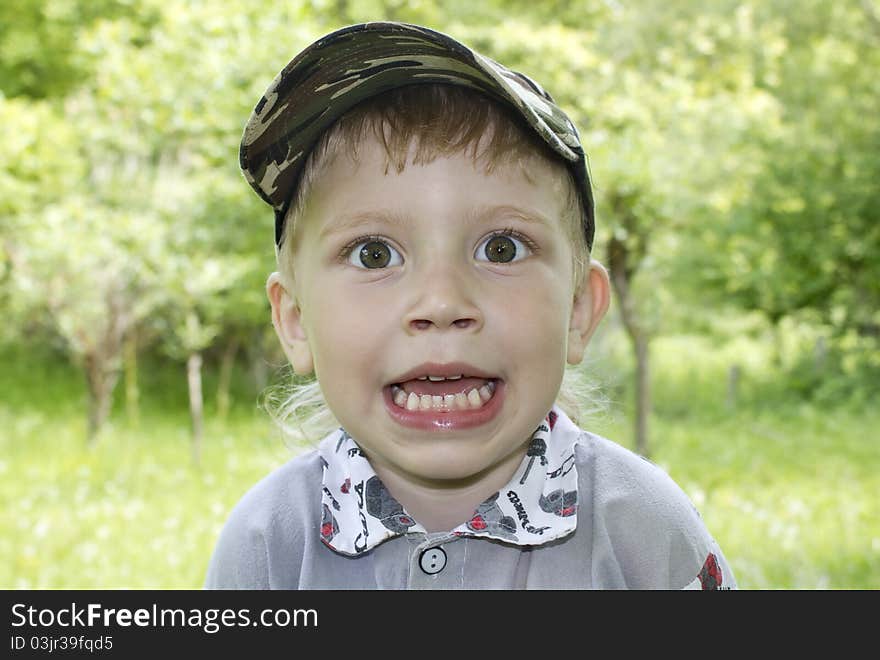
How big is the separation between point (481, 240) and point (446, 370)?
0.62 feet

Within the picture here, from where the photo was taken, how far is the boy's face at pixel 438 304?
127cm

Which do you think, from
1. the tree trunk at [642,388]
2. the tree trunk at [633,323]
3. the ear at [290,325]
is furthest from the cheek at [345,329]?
the tree trunk at [642,388]

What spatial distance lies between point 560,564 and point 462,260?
497 mm

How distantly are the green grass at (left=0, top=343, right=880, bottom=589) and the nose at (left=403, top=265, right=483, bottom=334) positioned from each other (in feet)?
2.61

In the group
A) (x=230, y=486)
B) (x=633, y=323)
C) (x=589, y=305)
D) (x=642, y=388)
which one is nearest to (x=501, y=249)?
(x=589, y=305)

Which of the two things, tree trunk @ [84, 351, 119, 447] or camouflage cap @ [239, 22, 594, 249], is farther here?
tree trunk @ [84, 351, 119, 447]

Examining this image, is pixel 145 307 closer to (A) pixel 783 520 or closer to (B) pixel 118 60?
(B) pixel 118 60

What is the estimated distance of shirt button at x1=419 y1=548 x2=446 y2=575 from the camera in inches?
54.7

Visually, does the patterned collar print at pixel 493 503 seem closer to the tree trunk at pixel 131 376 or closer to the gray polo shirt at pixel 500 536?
the gray polo shirt at pixel 500 536

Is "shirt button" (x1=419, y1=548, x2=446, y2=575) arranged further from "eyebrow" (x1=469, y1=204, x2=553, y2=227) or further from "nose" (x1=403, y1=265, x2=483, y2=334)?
"eyebrow" (x1=469, y1=204, x2=553, y2=227)

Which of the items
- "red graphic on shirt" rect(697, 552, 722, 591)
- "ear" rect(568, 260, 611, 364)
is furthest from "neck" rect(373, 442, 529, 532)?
"red graphic on shirt" rect(697, 552, 722, 591)

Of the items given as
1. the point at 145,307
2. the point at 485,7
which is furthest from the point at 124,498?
the point at 485,7

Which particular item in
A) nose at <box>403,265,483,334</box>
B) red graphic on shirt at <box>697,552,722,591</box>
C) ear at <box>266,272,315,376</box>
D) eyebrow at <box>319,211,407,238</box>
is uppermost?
eyebrow at <box>319,211,407,238</box>

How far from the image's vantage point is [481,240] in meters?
1.29
